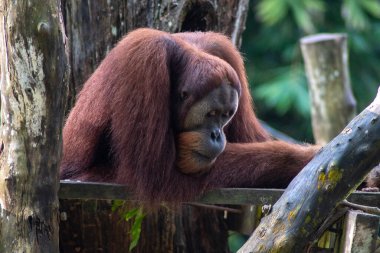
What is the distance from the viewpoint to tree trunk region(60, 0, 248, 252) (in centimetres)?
480

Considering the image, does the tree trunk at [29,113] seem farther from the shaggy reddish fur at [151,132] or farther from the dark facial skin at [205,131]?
the dark facial skin at [205,131]

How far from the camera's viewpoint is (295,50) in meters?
11.9

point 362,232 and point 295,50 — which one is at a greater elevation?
point 295,50

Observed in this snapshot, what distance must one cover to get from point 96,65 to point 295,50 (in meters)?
7.22

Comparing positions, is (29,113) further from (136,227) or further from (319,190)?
(136,227)

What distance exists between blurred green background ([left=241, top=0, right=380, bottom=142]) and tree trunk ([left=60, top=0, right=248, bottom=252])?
5.86 meters

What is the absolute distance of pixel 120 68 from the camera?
162 inches

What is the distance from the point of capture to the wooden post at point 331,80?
265 inches

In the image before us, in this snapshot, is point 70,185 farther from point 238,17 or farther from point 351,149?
point 238,17

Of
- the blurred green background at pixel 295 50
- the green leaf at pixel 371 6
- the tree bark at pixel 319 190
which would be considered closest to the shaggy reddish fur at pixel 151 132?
the tree bark at pixel 319 190

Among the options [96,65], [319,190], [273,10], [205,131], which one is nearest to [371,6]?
[273,10]

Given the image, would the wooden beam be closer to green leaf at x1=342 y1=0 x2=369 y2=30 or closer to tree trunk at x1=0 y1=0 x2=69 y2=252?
tree trunk at x1=0 y1=0 x2=69 y2=252

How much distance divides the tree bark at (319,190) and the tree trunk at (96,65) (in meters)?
1.58

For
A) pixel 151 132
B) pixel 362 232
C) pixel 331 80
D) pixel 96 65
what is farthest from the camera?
pixel 331 80
